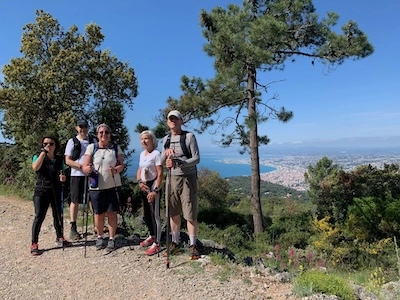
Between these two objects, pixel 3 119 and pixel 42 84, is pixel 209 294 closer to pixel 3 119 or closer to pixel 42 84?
pixel 42 84

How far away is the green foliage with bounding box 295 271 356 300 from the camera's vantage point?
133 inches

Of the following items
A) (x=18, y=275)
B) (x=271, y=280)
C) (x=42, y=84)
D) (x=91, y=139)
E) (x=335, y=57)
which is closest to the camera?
(x=271, y=280)

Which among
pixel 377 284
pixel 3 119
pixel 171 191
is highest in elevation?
pixel 3 119

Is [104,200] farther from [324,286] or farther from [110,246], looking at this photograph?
[324,286]

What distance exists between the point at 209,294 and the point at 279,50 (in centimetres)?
897

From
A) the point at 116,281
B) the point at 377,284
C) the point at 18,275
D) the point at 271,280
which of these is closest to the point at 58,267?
the point at 18,275

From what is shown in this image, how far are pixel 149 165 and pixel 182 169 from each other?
1.80 ft

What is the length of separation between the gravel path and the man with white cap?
469 millimetres

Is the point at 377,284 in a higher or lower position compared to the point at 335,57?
lower

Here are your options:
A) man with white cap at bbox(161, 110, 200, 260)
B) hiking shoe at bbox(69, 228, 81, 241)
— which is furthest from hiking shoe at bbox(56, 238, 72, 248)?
man with white cap at bbox(161, 110, 200, 260)

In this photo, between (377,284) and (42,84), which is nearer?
(377,284)

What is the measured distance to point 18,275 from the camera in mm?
4203

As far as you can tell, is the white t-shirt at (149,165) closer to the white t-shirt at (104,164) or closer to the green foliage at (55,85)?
the white t-shirt at (104,164)

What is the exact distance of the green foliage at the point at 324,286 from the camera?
11.1 ft
